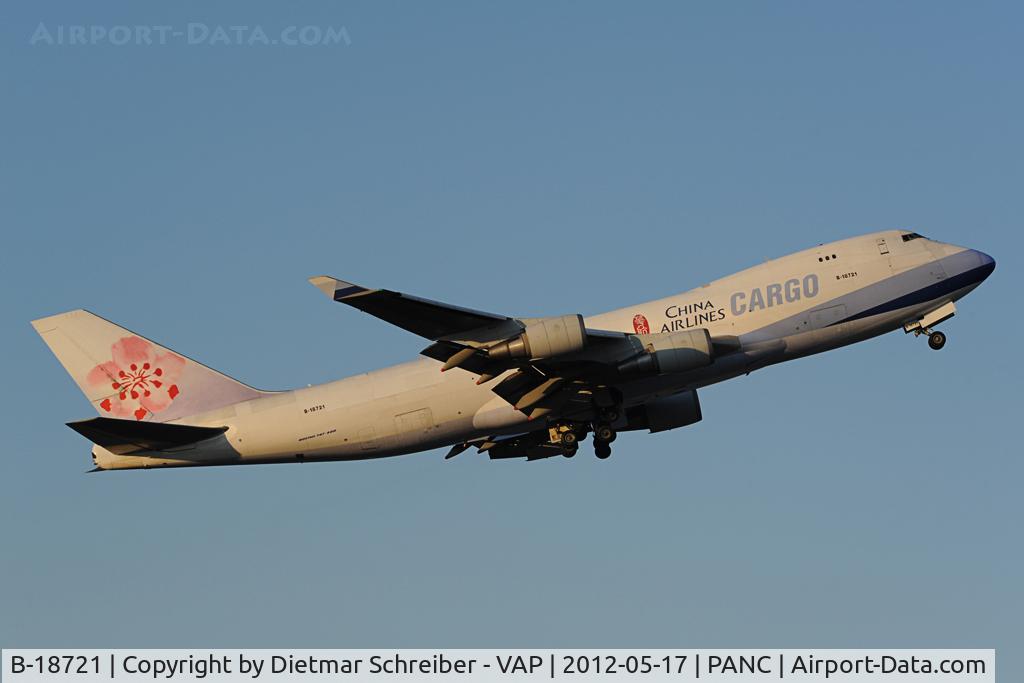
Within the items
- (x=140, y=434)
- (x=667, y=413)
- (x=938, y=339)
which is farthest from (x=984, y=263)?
(x=140, y=434)

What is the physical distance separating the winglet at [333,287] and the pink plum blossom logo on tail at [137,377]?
12531mm

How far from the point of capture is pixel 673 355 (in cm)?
4241

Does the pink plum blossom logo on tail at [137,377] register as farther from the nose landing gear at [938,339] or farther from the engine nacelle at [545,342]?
the nose landing gear at [938,339]

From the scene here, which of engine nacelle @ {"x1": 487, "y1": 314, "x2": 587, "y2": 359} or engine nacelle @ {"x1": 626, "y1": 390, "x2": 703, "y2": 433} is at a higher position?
engine nacelle @ {"x1": 487, "y1": 314, "x2": 587, "y2": 359}

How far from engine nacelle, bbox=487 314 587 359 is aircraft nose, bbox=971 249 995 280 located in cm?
1516

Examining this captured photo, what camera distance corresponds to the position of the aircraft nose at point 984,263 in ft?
152

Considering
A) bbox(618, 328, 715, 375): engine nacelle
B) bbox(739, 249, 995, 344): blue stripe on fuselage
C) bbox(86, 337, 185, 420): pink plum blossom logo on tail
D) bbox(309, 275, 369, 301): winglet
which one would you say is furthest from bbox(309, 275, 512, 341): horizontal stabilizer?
bbox(86, 337, 185, 420): pink plum blossom logo on tail

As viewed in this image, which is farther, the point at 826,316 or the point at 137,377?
the point at 137,377

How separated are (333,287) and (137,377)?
1386 cm

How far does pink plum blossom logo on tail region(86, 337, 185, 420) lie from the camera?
47656mm

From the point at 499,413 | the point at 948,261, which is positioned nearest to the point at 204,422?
the point at 499,413

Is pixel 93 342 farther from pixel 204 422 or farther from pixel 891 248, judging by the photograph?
pixel 891 248

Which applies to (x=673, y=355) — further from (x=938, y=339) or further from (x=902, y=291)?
(x=938, y=339)

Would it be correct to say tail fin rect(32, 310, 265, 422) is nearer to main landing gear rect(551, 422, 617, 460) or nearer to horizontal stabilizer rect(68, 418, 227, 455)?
horizontal stabilizer rect(68, 418, 227, 455)
